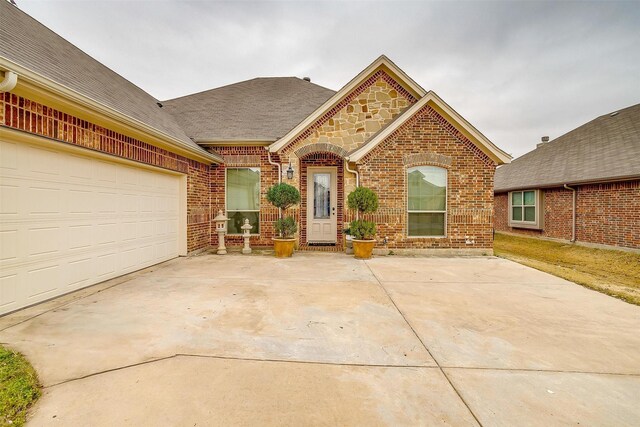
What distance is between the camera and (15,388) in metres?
2.12

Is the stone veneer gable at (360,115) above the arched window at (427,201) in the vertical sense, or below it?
above

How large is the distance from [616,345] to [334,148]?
7633 mm

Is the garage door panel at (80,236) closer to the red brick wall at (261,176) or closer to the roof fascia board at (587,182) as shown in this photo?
the red brick wall at (261,176)

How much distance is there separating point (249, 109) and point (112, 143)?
20.9 feet

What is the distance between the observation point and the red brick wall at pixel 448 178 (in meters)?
8.45

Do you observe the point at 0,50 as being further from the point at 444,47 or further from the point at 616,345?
the point at 444,47

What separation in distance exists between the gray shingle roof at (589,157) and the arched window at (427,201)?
6824mm

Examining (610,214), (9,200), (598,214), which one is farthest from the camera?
(598,214)

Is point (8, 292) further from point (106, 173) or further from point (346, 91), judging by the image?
point (346, 91)

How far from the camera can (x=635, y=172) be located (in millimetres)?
9180

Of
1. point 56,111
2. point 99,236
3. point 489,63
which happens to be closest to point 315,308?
point 99,236

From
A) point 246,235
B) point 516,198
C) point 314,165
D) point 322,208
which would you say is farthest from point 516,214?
point 246,235

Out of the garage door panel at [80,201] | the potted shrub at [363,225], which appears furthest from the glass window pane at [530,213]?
the garage door panel at [80,201]

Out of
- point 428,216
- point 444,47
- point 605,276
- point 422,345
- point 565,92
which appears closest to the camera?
point 422,345
